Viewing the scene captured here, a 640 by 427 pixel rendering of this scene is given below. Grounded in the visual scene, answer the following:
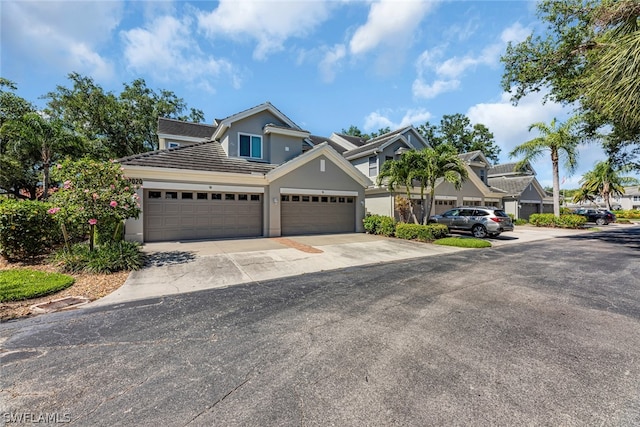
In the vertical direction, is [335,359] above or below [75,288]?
below

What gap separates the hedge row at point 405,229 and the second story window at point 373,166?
4.76m

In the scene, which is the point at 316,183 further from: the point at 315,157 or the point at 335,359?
the point at 335,359

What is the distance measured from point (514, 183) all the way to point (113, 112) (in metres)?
41.7

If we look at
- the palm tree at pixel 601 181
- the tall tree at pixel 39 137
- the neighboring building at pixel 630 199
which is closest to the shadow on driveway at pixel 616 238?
the palm tree at pixel 601 181

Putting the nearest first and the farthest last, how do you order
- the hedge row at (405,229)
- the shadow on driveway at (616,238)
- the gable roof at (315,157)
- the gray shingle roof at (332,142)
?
the shadow on driveway at (616,238) → the hedge row at (405,229) → the gable roof at (315,157) → the gray shingle roof at (332,142)

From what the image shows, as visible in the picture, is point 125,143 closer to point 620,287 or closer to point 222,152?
point 222,152

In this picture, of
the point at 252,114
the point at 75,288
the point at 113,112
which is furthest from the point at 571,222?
the point at 113,112

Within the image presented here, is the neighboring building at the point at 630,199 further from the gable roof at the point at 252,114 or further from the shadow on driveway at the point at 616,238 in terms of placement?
the gable roof at the point at 252,114

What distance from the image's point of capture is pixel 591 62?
10.9 m

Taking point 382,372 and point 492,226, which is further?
point 492,226

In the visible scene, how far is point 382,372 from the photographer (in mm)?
2873

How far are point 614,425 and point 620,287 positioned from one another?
19.9 feet

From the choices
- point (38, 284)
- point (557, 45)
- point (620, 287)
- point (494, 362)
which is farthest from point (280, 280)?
point (557, 45)

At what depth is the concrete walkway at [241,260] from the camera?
6.12m
